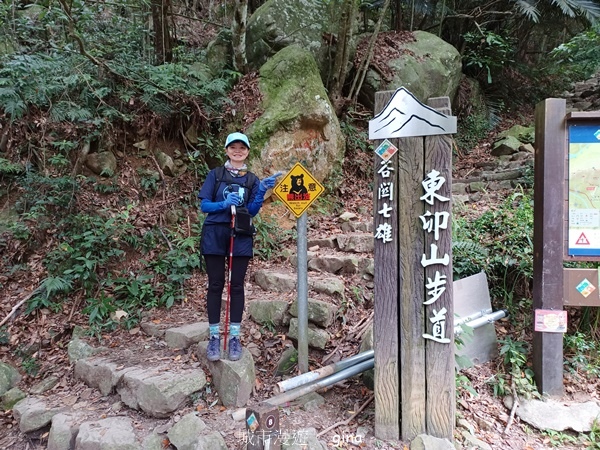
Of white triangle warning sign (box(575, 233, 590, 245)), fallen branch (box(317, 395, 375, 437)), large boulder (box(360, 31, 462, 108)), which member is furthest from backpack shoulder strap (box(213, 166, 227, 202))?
large boulder (box(360, 31, 462, 108))

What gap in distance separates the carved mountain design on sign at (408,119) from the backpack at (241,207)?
1.17 metres

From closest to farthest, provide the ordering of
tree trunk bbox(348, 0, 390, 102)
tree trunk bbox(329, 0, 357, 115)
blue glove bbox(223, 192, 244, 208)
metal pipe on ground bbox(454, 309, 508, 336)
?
blue glove bbox(223, 192, 244, 208), metal pipe on ground bbox(454, 309, 508, 336), tree trunk bbox(329, 0, 357, 115), tree trunk bbox(348, 0, 390, 102)

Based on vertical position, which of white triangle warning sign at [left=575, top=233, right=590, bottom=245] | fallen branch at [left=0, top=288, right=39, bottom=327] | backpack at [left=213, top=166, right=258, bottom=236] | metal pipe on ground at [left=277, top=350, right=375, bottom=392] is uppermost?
backpack at [left=213, top=166, right=258, bottom=236]

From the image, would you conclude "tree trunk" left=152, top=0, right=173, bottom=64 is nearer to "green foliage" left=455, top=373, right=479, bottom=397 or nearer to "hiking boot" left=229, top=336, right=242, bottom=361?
"hiking boot" left=229, top=336, right=242, bottom=361

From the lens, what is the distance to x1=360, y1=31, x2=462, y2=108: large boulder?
28.1 ft

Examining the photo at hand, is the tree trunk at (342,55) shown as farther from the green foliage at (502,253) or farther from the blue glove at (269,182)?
the blue glove at (269,182)

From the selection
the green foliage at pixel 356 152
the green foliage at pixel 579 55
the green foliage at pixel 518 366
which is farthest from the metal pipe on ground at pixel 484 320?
the green foliage at pixel 579 55

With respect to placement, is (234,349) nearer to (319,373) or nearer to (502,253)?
(319,373)

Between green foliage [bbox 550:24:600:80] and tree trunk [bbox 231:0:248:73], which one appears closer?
tree trunk [bbox 231:0:248:73]

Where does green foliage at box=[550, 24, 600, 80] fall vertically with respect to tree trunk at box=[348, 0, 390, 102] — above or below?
above

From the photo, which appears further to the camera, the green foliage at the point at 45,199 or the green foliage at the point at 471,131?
the green foliage at the point at 471,131

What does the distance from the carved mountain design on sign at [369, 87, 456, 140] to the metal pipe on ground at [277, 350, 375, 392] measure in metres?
1.71

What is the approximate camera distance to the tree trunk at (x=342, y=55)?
7320mm

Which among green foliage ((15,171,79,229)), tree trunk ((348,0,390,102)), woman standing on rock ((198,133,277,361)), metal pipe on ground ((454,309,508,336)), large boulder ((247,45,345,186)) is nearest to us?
woman standing on rock ((198,133,277,361))
